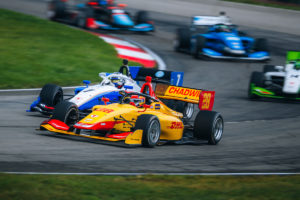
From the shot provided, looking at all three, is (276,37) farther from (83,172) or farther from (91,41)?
(83,172)

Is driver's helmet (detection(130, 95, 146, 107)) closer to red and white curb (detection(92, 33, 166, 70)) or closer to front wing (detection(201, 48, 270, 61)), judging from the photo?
red and white curb (detection(92, 33, 166, 70))

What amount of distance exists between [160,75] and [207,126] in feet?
9.37

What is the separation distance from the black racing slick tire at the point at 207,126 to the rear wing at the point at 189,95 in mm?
484

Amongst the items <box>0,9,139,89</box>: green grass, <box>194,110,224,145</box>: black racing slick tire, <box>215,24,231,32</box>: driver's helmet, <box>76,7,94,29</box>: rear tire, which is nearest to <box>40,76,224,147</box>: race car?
<box>194,110,224,145</box>: black racing slick tire

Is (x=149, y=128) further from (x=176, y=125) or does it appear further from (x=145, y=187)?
(x=145, y=187)

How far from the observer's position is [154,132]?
1025 cm

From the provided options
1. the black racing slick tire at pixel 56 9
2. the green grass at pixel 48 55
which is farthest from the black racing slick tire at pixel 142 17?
the black racing slick tire at pixel 56 9

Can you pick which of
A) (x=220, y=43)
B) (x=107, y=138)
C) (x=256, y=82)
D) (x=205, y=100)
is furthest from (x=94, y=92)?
(x=220, y=43)

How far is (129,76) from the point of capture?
13.4 metres

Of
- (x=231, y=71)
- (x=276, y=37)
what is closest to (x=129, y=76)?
(x=231, y=71)

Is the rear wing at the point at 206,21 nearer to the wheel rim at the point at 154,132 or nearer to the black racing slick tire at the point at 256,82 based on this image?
the black racing slick tire at the point at 256,82

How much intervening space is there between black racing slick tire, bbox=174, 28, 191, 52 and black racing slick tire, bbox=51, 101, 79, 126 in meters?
13.6

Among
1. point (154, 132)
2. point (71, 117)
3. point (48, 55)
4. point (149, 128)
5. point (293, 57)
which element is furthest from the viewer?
point (48, 55)

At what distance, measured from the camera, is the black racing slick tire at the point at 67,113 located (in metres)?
10.4
